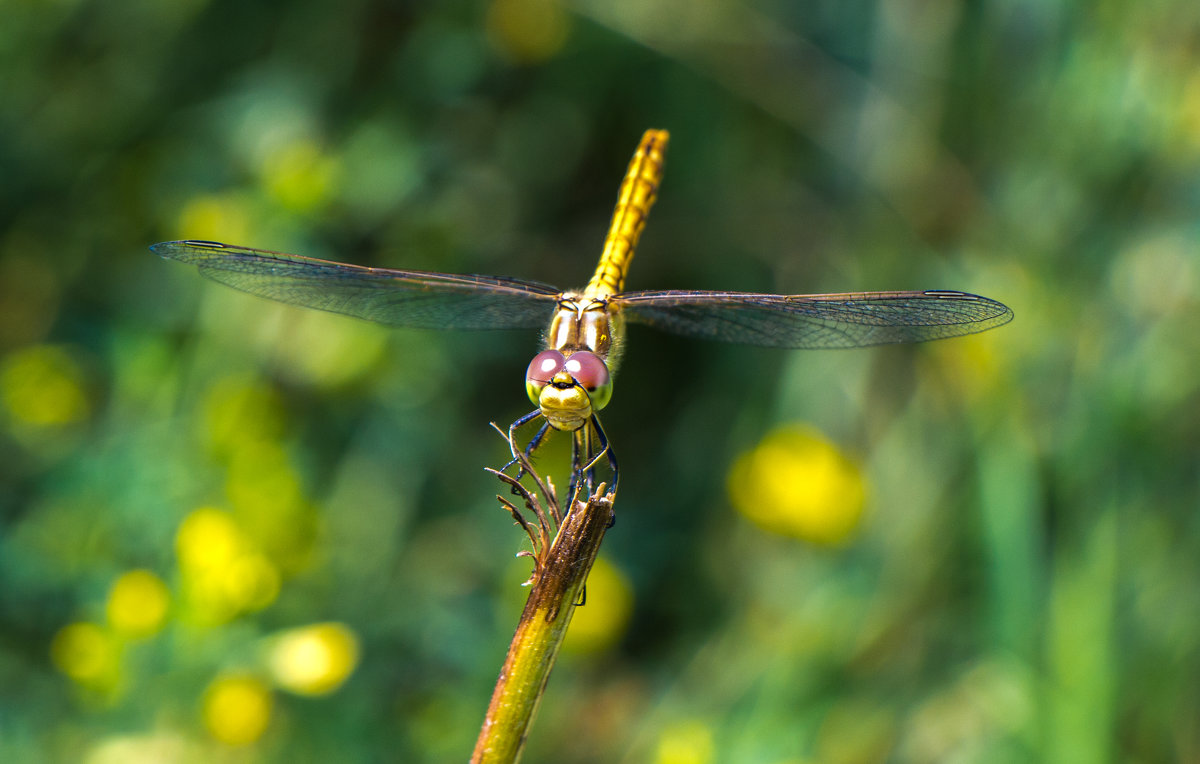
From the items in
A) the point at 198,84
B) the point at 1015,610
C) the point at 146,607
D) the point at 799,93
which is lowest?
the point at 146,607

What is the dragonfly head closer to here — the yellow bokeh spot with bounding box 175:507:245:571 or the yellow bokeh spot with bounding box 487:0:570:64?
the yellow bokeh spot with bounding box 175:507:245:571

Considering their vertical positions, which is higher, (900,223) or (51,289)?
(900,223)

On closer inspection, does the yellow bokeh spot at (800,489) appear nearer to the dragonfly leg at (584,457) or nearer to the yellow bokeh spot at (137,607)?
the dragonfly leg at (584,457)

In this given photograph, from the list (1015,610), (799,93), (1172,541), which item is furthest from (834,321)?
(799,93)

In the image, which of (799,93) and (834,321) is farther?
(799,93)

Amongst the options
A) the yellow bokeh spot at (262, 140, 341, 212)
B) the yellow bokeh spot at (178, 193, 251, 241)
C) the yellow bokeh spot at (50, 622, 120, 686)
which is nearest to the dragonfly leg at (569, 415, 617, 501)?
the yellow bokeh spot at (50, 622, 120, 686)

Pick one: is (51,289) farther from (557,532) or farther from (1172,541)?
(1172,541)
